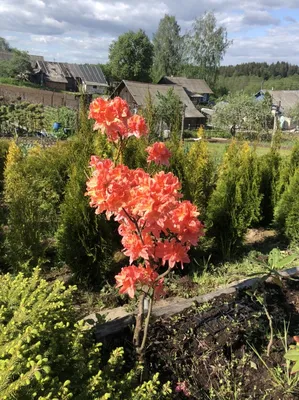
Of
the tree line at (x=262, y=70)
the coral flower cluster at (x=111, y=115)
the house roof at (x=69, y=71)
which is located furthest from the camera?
the tree line at (x=262, y=70)

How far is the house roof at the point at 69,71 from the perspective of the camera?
51531mm

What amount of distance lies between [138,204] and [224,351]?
141 centimetres

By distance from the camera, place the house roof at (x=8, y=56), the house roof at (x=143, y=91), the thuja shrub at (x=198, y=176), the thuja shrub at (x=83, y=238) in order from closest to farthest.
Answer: the thuja shrub at (x=83, y=238) < the thuja shrub at (x=198, y=176) < the house roof at (x=143, y=91) < the house roof at (x=8, y=56)

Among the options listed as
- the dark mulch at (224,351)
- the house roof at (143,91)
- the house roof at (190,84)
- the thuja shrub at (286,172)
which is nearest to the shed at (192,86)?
the house roof at (190,84)

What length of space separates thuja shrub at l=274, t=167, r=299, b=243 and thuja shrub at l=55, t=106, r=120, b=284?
8.91 feet

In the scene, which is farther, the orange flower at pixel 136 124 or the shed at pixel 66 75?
the shed at pixel 66 75

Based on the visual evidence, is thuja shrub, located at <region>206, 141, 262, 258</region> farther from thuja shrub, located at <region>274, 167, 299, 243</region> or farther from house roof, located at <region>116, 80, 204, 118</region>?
house roof, located at <region>116, 80, 204, 118</region>

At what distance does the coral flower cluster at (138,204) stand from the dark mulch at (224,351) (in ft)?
1.55

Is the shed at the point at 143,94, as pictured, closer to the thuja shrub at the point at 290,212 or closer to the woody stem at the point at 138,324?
the thuja shrub at the point at 290,212

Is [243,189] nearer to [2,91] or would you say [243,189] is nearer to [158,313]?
[158,313]

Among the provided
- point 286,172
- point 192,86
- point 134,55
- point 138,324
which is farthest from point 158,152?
point 134,55

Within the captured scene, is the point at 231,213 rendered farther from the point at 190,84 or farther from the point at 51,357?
the point at 190,84

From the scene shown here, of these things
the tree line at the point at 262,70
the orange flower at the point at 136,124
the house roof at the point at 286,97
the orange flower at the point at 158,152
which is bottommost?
the orange flower at the point at 158,152

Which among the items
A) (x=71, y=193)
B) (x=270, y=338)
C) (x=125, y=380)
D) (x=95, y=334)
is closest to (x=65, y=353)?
(x=125, y=380)
